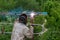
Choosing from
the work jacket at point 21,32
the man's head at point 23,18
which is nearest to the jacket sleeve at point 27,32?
the work jacket at point 21,32

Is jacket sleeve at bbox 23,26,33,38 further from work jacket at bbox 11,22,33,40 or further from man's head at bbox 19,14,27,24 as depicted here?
man's head at bbox 19,14,27,24

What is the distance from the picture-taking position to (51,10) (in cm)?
484

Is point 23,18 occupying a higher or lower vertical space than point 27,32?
higher

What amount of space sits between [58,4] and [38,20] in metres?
3.22

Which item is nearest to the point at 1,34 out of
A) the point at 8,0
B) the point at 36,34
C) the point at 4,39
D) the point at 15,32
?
the point at 4,39

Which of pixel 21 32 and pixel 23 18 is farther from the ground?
pixel 23 18

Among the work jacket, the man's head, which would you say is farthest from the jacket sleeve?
the man's head

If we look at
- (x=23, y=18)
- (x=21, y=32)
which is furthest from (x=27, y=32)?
(x=23, y=18)

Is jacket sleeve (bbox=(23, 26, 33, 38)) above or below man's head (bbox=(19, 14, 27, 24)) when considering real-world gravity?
below

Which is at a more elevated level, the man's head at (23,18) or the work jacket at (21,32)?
the man's head at (23,18)

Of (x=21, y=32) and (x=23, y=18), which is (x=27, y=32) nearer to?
(x=21, y=32)

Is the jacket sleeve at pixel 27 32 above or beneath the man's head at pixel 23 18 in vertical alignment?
beneath

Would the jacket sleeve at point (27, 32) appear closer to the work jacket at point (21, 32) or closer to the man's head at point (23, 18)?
the work jacket at point (21, 32)

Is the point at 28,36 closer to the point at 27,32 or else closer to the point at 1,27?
the point at 27,32
